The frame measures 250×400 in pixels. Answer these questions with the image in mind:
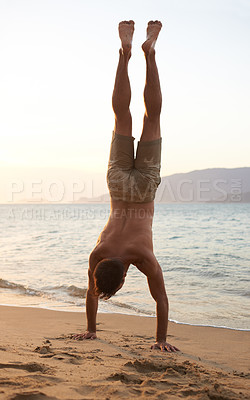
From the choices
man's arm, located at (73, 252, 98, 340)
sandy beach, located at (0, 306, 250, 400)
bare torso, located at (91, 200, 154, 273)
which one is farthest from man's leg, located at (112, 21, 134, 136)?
sandy beach, located at (0, 306, 250, 400)

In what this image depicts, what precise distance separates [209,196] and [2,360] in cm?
11480

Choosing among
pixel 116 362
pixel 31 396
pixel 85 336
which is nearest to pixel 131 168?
pixel 85 336

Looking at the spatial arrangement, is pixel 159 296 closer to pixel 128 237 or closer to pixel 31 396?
pixel 128 237

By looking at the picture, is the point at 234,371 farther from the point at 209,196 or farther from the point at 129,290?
the point at 209,196

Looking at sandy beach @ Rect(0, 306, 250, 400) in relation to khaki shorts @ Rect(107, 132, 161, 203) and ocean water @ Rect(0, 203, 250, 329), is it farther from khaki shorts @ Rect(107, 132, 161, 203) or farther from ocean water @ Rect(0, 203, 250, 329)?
khaki shorts @ Rect(107, 132, 161, 203)

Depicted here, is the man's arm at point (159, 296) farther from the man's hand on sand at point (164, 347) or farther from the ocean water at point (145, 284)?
the ocean water at point (145, 284)

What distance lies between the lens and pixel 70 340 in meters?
4.84

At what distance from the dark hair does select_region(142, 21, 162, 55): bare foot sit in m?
2.82

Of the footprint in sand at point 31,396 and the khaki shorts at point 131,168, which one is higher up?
the khaki shorts at point 131,168

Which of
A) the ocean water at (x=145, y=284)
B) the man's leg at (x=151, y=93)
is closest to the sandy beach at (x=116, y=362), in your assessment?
the ocean water at (x=145, y=284)

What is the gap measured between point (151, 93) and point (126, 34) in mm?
824

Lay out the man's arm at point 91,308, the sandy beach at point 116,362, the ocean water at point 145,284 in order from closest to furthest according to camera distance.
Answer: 1. the sandy beach at point 116,362
2. the man's arm at point 91,308
3. the ocean water at point 145,284

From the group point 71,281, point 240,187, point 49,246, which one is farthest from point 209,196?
point 71,281

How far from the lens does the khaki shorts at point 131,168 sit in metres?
5.07
